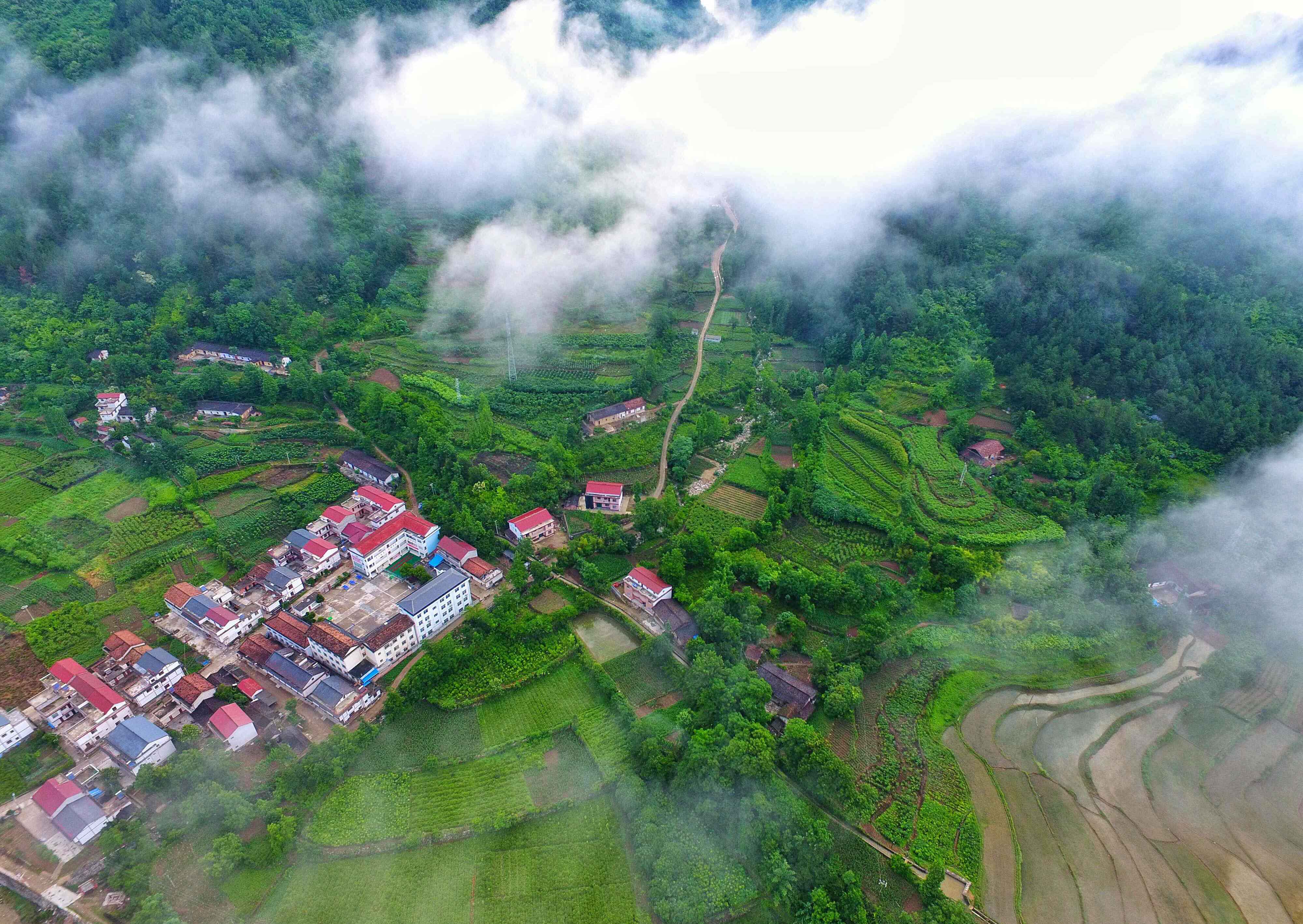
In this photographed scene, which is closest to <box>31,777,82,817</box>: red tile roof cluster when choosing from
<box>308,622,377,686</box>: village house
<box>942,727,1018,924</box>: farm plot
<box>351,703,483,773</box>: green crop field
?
<box>308,622,377,686</box>: village house

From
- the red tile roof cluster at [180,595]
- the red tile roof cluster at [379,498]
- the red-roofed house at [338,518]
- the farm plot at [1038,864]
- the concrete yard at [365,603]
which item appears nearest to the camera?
the farm plot at [1038,864]

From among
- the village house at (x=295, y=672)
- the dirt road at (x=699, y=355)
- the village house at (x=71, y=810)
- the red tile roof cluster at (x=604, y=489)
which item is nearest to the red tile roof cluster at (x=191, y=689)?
the village house at (x=295, y=672)

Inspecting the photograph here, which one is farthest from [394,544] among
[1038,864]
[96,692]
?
[1038,864]

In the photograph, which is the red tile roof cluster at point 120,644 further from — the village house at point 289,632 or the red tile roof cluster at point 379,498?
the red tile roof cluster at point 379,498

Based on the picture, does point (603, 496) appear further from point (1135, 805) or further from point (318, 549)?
point (1135, 805)

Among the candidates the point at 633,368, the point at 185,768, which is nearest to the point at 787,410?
the point at 633,368

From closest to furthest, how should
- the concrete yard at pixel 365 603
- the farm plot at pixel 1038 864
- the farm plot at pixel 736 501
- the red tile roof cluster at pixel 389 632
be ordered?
the farm plot at pixel 1038 864, the red tile roof cluster at pixel 389 632, the concrete yard at pixel 365 603, the farm plot at pixel 736 501

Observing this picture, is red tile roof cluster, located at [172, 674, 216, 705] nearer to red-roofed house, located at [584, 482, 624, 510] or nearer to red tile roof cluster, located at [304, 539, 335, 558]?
red tile roof cluster, located at [304, 539, 335, 558]
